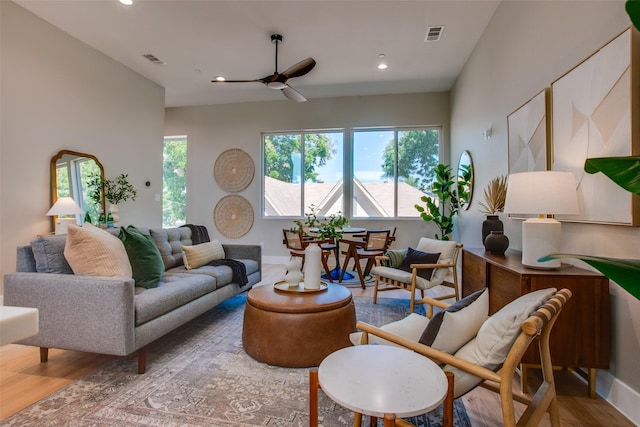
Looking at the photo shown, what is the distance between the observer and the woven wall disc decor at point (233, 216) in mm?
6664

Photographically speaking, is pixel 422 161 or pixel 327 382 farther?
pixel 422 161

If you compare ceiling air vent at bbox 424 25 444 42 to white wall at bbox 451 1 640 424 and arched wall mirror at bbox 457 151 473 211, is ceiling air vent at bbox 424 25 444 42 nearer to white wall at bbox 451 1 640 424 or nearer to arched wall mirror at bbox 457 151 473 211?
white wall at bbox 451 1 640 424

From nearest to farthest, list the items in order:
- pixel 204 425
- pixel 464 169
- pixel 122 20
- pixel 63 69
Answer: pixel 204 425 → pixel 122 20 → pixel 63 69 → pixel 464 169

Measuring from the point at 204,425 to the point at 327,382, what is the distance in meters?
0.90

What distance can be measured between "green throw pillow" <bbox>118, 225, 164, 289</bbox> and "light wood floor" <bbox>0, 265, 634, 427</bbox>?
59 cm

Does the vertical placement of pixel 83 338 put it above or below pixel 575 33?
below

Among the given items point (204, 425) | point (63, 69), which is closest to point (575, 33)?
point (204, 425)

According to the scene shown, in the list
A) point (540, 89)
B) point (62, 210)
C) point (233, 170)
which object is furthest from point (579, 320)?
point (233, 170)

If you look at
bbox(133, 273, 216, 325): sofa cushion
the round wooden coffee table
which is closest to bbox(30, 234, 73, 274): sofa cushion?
bbox(133, 273, 216, 325): sofa cushion

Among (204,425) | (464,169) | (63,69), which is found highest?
(63,69)

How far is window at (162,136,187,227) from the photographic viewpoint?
703cm

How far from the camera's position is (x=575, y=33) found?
6.89 feet

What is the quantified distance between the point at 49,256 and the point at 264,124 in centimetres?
502

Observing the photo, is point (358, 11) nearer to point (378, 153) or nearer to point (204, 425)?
point (378, 153)
